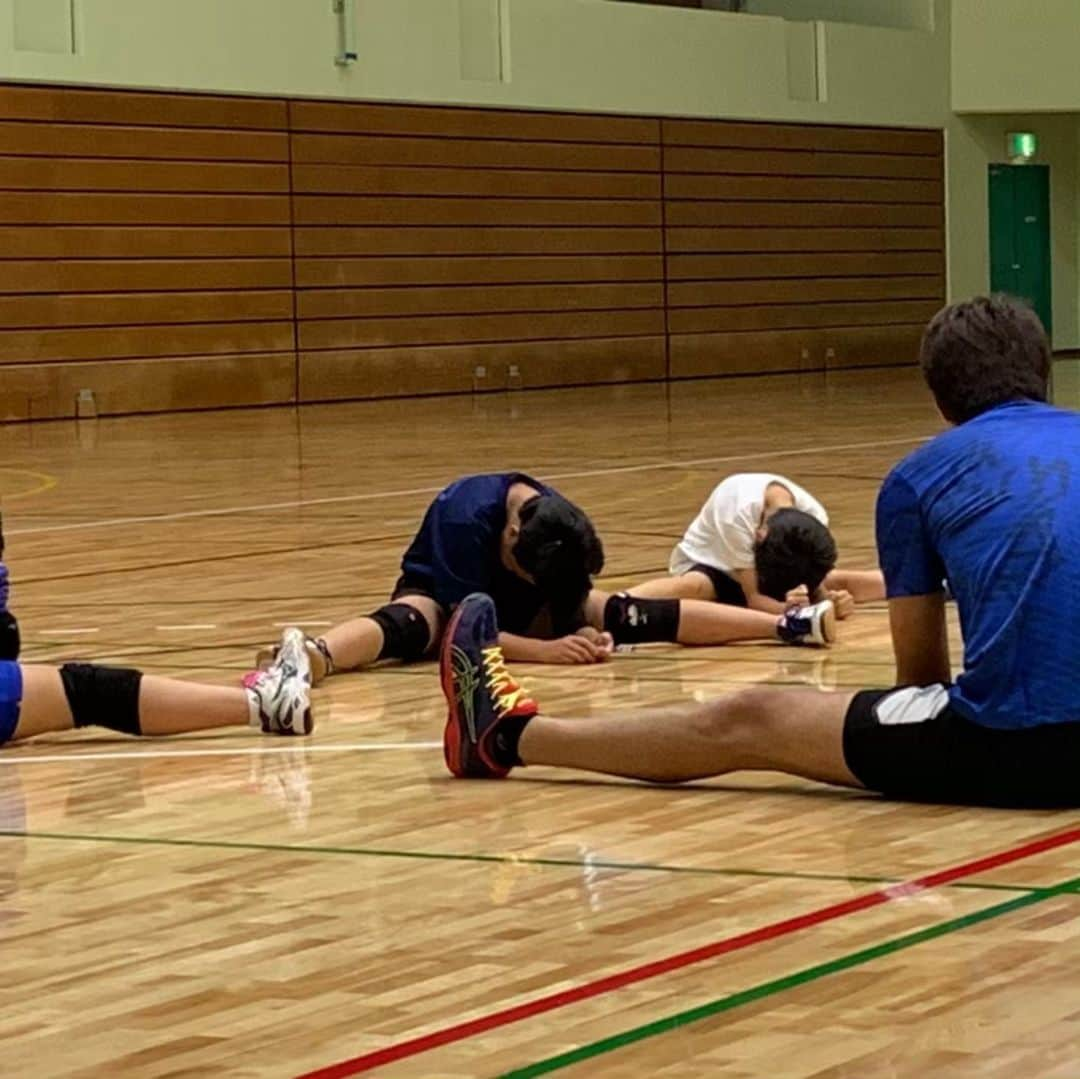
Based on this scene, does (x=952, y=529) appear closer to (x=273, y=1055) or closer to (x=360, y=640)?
(x=273, y=1055)

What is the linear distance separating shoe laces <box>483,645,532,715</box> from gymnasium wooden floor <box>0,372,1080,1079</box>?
0.17 m

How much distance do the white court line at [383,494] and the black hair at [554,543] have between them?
176 inches

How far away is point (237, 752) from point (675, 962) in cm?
216

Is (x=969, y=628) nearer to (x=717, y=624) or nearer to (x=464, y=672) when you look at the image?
(x=464, y=672)

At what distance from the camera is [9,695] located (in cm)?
541

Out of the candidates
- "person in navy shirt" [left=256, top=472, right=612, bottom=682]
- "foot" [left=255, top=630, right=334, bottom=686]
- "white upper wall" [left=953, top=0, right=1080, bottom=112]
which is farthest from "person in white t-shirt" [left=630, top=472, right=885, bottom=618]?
"white upper wall" [left=953, top=0, right=1080, bottom=112]

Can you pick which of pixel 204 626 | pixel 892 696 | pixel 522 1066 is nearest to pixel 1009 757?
pixel 892 696

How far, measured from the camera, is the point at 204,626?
7461 millimetres

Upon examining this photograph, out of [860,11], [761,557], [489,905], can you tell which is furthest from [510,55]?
[489,905]

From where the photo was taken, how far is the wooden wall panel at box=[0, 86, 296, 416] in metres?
18.7

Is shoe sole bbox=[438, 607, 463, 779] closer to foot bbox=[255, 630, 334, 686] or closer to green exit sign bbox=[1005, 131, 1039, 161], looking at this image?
foot bbox=[255, 630, 334, 686]

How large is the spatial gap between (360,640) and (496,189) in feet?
53.6

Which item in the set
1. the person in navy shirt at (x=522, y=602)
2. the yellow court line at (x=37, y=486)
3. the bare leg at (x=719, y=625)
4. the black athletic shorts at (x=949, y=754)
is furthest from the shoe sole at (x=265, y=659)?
the yellow court line at (x=37, y=486)

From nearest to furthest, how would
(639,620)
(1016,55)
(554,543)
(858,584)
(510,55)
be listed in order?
1. (554,543)
2. (639,620)
3. (858,584)
4. (510,55)
5. (1016,55)
